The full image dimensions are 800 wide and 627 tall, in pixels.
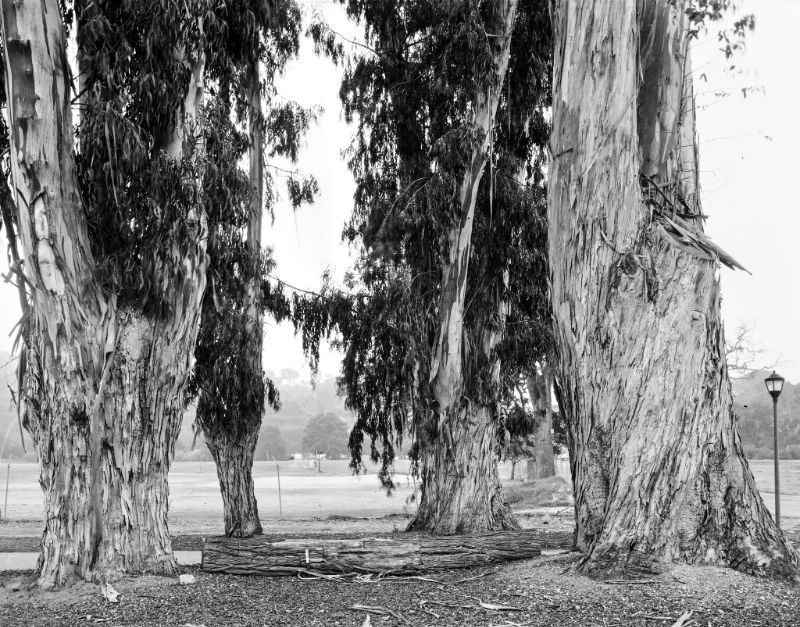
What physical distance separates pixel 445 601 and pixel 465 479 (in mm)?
6090

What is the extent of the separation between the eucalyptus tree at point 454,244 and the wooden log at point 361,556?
4.71 metres

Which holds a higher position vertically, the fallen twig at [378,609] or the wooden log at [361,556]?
the wooden log at [361,556]

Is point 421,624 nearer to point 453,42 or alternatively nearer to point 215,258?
point 215,258

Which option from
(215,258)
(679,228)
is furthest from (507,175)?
(679,228)

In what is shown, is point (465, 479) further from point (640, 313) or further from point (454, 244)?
point (640, 313)

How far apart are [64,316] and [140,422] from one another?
103 centimetres

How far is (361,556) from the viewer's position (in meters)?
6.23

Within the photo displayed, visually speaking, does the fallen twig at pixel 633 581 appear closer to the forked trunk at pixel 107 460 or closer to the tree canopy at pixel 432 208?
the forked trunk at pixel 107 460

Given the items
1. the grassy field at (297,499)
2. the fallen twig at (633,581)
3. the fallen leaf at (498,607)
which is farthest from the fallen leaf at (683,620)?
the grassy field at (297,499)

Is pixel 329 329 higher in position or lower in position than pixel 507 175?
lower

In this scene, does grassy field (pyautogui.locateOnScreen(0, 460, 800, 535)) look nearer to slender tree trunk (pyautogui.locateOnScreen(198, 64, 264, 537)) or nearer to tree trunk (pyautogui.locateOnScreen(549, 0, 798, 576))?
slender tree trunk (pyautogui.locateOnScreen(198, 64, 264, 537))

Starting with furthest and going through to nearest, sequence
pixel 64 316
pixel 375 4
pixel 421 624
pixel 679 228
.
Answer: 1. pixel 375 4
2. pixel 64 316
3. pixel 679 228
4. pixel 421 624

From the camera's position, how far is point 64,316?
6414 mm

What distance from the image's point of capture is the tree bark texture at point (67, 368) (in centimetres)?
631
